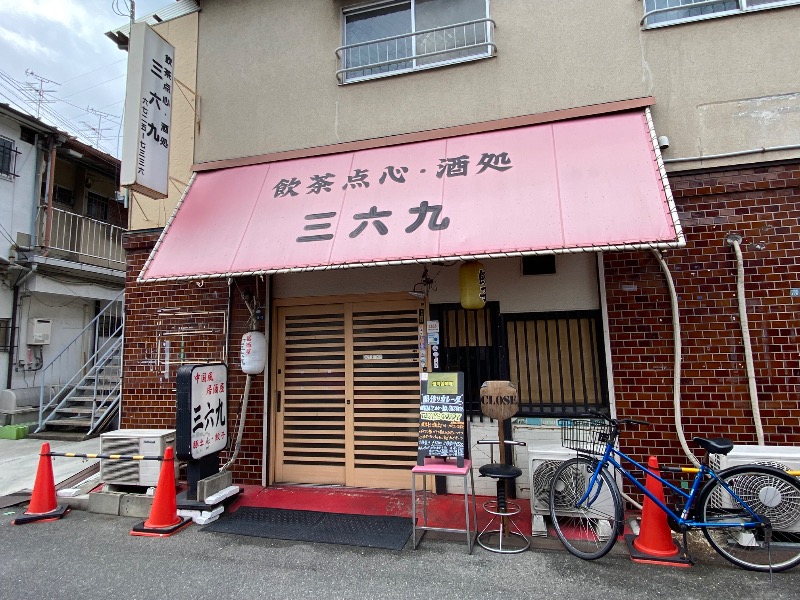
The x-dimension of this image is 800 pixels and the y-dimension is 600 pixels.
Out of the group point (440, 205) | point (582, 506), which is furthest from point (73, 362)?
point (582, 506)

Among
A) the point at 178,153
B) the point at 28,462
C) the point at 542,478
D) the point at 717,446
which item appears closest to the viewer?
the point at 717,446

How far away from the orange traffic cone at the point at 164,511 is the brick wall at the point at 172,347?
1484 millimetres

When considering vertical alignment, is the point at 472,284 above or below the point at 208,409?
above

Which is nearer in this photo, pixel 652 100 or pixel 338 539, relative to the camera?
pixel 338 539

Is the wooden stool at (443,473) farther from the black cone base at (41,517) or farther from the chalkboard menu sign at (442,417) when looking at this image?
the black cone base at (41,517)

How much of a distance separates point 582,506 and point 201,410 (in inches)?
174

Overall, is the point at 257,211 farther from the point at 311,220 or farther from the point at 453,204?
the point at 453,204

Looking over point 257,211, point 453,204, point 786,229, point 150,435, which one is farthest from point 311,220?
point 786,229

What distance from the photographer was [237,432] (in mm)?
6797

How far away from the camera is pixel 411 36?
665 centimetres

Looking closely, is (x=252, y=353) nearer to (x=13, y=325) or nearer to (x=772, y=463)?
(x=772, y=463)

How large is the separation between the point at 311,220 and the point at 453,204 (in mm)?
1767

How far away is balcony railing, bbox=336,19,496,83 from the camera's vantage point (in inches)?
251

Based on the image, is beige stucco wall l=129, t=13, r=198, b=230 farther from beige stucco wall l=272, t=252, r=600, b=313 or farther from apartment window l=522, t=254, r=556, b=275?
apartment window l=522, t=254, r=556, b=275
